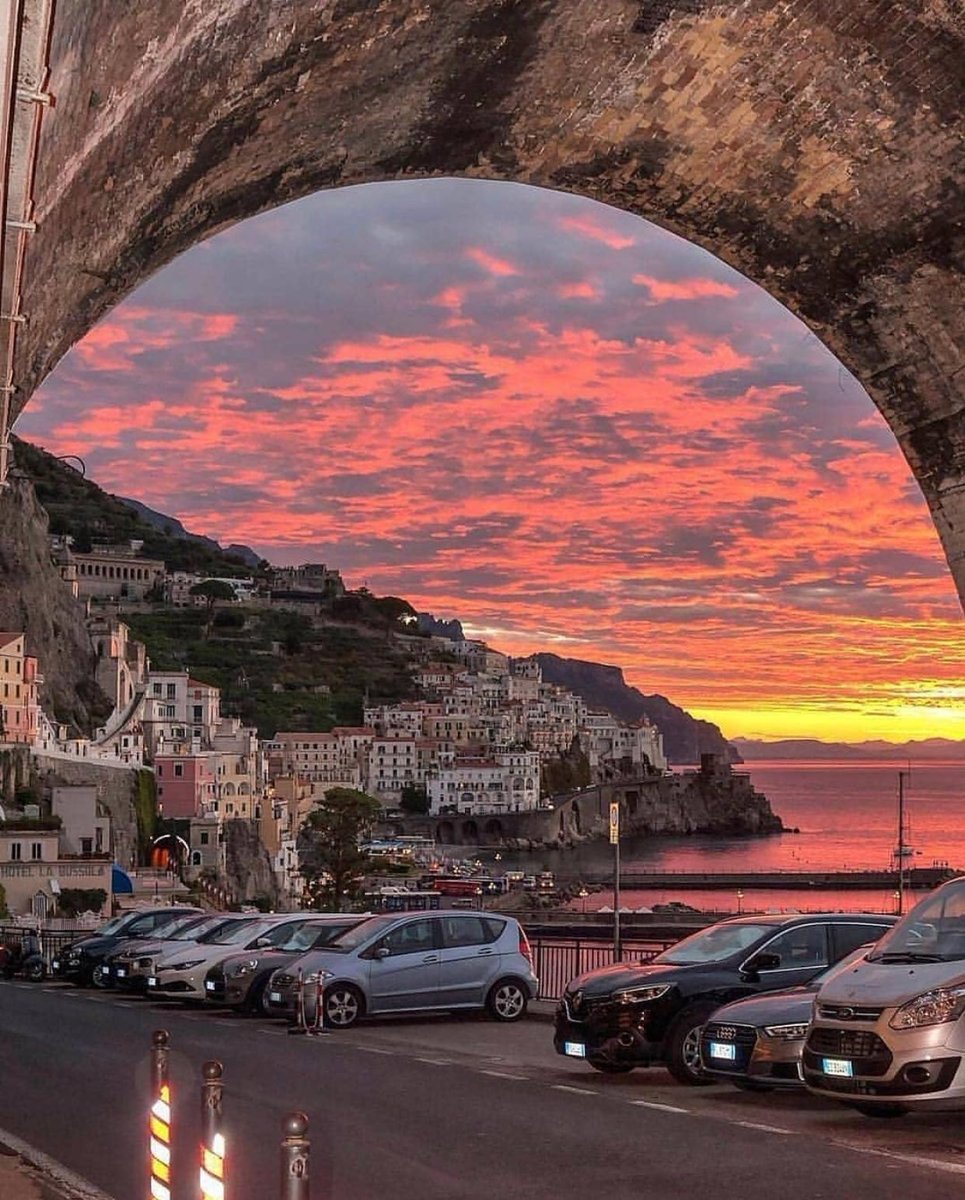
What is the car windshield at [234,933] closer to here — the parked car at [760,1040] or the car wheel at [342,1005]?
the car wheel at [342,1005]

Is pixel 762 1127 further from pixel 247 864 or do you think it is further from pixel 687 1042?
pixel 247 864

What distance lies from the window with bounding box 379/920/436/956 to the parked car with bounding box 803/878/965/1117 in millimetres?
8976

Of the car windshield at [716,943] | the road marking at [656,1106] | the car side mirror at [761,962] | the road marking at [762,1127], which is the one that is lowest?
the road marking at [656,1106]

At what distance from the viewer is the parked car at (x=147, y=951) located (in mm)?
26016

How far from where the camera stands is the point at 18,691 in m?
112

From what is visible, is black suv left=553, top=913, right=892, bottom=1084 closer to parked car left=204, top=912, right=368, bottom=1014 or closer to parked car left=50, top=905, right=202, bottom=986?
parked car left=204, top=912, right=368, bottom=1014

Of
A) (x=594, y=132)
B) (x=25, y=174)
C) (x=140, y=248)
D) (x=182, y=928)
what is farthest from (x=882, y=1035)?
(x=182, y=928)

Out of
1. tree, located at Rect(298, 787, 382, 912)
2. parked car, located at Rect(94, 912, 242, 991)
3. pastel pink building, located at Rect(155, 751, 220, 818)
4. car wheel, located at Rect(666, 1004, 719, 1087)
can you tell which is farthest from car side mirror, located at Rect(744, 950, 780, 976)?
pastel pink building, located at Rect(155, 751, 220, 818)

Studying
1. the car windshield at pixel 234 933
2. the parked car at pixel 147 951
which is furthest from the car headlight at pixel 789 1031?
the parked car at pixel 147 951

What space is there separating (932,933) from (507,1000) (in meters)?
9.58

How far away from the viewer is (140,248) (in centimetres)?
877

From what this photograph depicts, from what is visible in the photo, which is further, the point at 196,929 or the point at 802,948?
the point at 196,929

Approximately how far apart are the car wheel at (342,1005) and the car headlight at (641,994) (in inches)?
246

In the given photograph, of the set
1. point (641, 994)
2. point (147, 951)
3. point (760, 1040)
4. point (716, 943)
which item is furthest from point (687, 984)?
point (147, 951)
